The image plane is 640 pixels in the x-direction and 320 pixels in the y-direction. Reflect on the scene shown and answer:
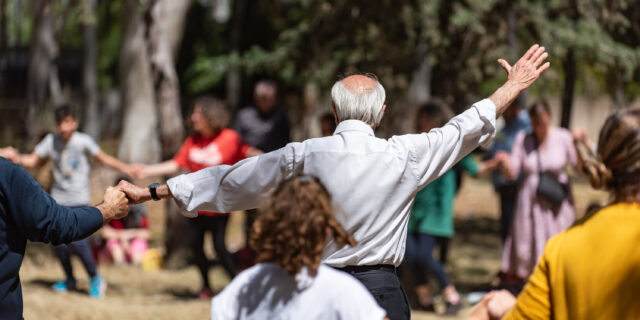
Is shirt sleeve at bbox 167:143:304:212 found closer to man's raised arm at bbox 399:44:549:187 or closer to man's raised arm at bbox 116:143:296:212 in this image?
man's raised arm at bbox 116:143:296:212

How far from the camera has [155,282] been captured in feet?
30.7

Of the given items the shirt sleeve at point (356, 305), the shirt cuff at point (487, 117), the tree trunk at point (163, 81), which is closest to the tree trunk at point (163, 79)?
the tree trunk at point (163, 81)

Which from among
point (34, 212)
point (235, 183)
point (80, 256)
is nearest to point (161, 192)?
point (235, 183)

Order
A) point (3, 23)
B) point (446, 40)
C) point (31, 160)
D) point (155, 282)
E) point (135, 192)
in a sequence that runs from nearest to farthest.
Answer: point (135, 192)
point (31, 160)
point (155, 282)
point (446, 40)
point (3, 23)

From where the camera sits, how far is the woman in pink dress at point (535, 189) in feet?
22.9

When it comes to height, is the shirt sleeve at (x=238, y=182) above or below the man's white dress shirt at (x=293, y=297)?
above

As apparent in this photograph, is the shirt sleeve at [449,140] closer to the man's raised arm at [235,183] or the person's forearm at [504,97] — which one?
the person's forearm at [504,97]

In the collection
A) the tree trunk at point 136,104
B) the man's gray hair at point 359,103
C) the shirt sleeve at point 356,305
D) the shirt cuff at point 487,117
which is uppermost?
the man's gray hair at point 359,103

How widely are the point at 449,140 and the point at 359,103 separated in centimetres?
47

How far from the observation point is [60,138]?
798 cm

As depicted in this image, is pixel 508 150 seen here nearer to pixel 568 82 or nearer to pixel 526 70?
pixel 568 82

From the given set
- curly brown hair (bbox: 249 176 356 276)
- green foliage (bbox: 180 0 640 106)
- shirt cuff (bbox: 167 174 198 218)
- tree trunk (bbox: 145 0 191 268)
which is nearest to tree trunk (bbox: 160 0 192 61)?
green foliage (bbox: 180 0 640 106)

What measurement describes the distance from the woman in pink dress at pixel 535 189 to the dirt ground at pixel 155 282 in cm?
85

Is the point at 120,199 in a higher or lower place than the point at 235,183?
lower
